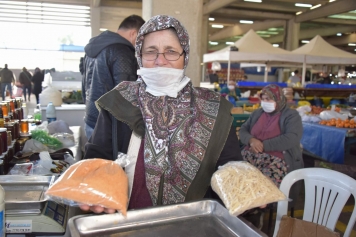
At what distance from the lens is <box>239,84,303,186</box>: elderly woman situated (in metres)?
3.45

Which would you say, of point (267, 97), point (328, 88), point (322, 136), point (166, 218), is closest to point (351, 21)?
point (328, 88)

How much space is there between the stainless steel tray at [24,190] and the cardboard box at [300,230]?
1.06 m

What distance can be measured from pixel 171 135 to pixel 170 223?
437 mm

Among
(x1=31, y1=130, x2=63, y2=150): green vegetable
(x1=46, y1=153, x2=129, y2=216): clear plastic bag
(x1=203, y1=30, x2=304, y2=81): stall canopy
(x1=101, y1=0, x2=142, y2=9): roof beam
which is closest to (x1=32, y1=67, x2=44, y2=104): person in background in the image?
(x1=101, y1=0, x2=142, y2=9): roof beam

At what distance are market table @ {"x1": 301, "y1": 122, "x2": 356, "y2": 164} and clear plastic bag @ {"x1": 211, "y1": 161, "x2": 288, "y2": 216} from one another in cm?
456

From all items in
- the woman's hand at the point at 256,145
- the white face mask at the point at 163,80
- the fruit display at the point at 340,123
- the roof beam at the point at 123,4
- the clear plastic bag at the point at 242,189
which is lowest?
the woman's hand at the point at 256,145

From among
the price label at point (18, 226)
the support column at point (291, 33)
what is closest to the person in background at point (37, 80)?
the price label at point (18, 226)

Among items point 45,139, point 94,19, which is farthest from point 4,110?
point 94,19

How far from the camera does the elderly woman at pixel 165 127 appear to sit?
4.63 ft

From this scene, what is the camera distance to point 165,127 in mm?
1422

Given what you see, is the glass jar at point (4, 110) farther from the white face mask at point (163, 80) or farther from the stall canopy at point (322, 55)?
the stall canopy at point (322, 55)

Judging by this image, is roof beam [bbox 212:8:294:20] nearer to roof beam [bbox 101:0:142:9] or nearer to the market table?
roof beam [bbox 101:0:142:9]

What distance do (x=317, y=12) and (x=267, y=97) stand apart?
13953 millimetres

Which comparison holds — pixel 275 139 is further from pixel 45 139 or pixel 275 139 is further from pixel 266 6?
pixel 266 6
